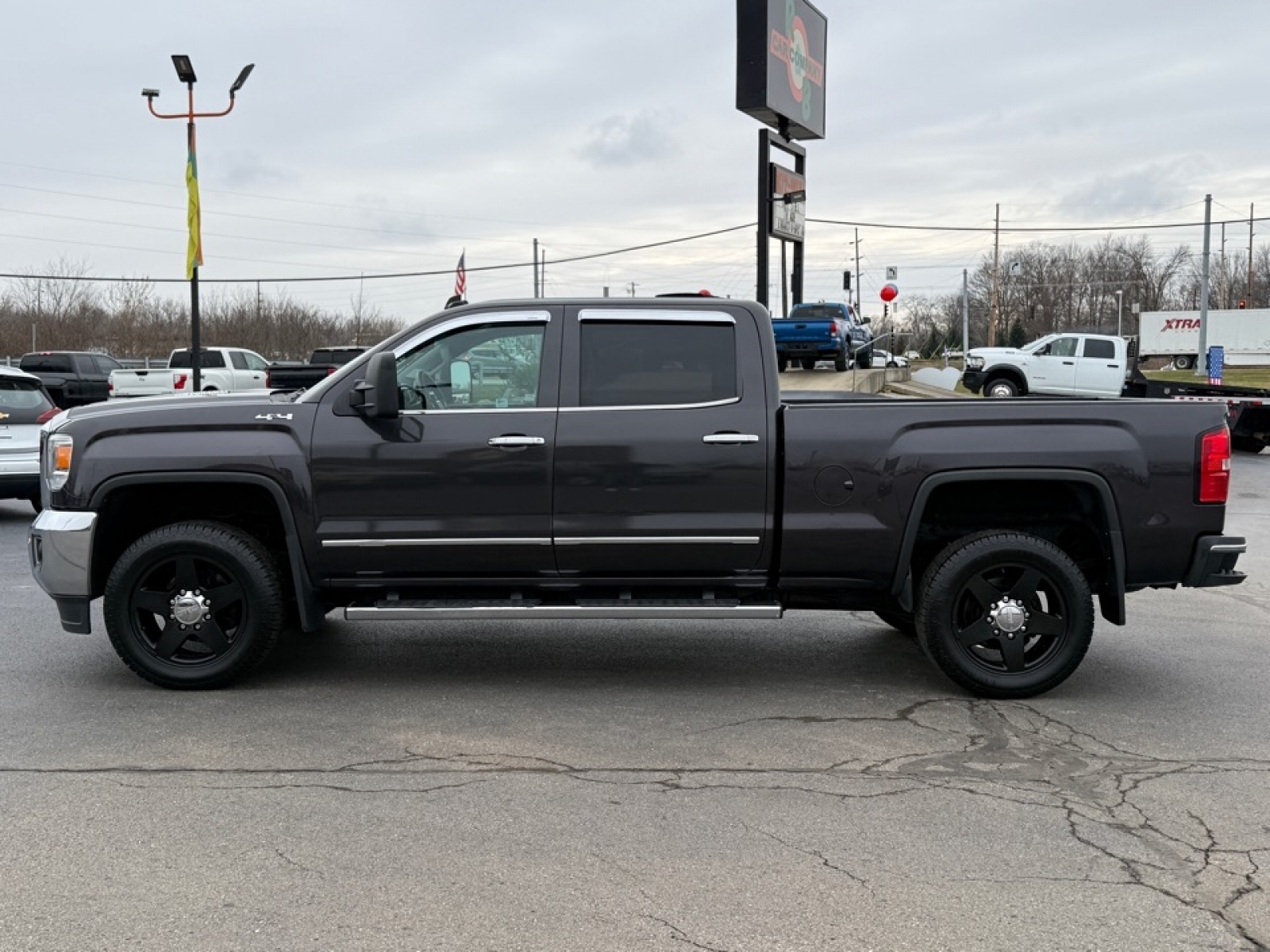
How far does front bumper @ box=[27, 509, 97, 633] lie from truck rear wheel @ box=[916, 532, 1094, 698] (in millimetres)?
4102

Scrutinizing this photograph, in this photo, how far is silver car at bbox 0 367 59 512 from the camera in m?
12.5

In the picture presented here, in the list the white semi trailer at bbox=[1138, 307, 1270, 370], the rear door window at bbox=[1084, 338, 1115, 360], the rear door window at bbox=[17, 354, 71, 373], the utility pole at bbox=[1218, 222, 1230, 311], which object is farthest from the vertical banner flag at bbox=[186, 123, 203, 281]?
the utility pole at bbox=[1218, 222, 1230, 311]

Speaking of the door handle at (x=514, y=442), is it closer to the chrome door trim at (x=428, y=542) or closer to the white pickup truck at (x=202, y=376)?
the chrome door trim at (x=428, y=542)

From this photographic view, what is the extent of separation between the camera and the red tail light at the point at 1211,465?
6.01 meters

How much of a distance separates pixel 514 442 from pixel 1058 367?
26185 millimetres

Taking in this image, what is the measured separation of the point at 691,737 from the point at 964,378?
27.1m

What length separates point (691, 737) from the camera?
5.44 meters

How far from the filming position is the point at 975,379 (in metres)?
30.7

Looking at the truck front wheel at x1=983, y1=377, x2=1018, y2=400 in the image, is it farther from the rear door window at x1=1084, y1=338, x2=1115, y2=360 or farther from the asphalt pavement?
the asphalt pavement

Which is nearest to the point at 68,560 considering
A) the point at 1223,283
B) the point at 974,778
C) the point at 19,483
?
the point at 974,778

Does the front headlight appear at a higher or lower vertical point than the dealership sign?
lower

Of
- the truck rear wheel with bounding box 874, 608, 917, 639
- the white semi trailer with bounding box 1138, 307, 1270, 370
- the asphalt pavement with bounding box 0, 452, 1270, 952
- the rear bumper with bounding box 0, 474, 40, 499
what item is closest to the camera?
the asphalt pavement with bounding box 0, 452, 1270, 952

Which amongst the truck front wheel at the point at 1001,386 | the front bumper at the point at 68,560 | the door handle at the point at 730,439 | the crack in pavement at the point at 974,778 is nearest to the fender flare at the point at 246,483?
the front bumper at the point at 68,560

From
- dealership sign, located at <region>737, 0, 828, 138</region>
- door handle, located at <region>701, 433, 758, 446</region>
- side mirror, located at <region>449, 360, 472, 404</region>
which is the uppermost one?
dealership sign, located at <region>737, 0, 828, 138</region>
